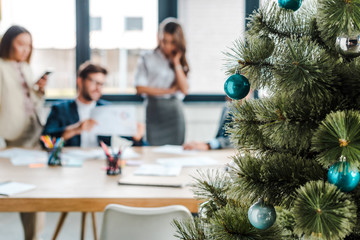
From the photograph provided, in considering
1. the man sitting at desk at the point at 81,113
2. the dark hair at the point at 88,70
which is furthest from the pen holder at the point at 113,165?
the dark hair at the point at 88,70

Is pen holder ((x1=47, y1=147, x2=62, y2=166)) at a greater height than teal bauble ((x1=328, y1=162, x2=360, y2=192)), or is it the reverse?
teal bauble ((x1=328, y1=162, x2=360, y2=192))

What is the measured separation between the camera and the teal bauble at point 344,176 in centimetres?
54

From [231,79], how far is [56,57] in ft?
13.7

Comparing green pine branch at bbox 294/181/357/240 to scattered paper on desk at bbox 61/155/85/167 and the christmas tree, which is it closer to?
the christmas tree

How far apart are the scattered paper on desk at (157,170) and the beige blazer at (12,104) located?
1599mm

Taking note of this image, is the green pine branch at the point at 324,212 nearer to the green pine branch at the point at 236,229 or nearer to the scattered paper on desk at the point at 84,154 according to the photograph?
the green pine branch at the point at 236,229

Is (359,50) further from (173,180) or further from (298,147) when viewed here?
(173,180)

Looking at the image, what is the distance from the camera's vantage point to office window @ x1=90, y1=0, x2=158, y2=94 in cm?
444

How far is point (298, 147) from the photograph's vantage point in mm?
681

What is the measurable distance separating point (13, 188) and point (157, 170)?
718mm

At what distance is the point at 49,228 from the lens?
3189 mm

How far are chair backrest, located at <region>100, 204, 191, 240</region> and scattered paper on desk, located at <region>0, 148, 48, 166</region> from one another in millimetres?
1069

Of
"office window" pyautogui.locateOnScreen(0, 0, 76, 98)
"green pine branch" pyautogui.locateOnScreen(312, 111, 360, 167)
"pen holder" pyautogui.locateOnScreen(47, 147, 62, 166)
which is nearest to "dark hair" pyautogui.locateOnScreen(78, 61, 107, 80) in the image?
"pen holder" pyautogui.locateOnScreen(47, 147, 62, 166)

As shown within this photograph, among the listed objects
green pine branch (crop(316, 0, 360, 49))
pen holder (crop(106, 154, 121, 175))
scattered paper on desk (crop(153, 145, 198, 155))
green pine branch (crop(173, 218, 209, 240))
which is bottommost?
scattered paper on desk (crop(153, 145, 198, 155))
